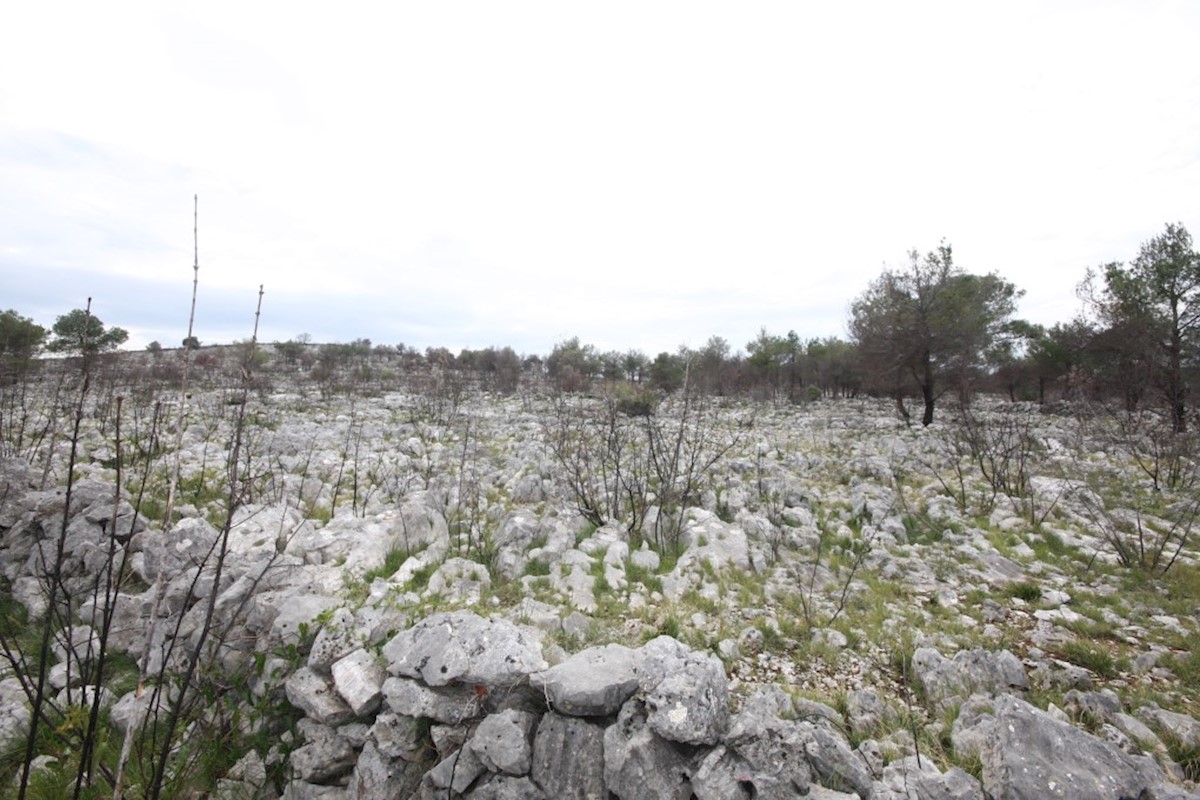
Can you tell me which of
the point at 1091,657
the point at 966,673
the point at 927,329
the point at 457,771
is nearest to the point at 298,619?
the point at 457,771

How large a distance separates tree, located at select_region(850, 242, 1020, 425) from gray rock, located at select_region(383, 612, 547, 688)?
1741 centimetres

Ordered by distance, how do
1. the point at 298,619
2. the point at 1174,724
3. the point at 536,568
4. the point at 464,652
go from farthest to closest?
the point at 536,568
the point at 298,619
the point at 464,652
the point at 1174,724

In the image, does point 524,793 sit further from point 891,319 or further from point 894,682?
point 891,319

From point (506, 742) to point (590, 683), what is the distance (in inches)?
20.4

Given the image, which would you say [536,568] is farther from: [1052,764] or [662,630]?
[1052,764]

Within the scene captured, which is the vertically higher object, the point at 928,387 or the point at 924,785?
the point at 928,387

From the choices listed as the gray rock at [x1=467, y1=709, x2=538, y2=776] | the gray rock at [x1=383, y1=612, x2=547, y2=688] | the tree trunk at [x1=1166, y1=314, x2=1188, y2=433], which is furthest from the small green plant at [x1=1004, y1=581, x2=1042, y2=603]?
the tree trunk at [x1=1166, y1=314, x2=1188, y2=433]

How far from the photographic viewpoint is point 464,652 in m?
2.86

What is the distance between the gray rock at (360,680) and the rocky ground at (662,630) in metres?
0.01

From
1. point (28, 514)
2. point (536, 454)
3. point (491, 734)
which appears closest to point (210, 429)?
point (28, 514)

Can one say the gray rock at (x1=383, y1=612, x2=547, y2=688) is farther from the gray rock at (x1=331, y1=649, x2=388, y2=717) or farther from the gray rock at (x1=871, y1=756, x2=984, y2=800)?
the gray rock at (x1=871, y1=756, x2=984, y2=800)

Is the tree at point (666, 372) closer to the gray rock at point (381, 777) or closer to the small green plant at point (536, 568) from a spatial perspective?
the small green plant at point (536, 568)

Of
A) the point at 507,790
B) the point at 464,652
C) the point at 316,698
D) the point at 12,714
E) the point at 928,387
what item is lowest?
the point at 12,714

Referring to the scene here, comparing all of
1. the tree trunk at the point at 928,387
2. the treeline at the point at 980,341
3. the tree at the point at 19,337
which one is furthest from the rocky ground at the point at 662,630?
the tree at the point at 19,337
